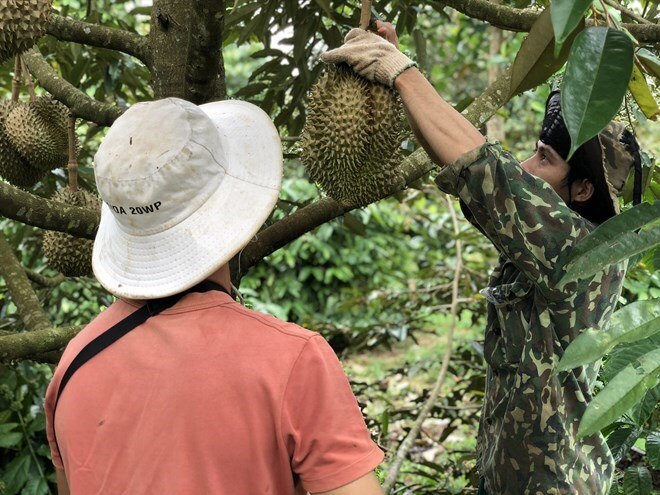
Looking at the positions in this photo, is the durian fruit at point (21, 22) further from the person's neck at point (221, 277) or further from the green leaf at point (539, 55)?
the green leaf at point (539, 55)

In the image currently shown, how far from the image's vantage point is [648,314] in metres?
0.76

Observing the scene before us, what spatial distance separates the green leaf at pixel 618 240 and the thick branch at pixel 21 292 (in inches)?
58.3

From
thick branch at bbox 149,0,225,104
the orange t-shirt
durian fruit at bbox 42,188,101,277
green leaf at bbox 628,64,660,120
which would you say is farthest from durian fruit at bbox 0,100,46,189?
green leaf at bbox 628,64,660,120

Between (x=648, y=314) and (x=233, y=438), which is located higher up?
(x=648, y=314)

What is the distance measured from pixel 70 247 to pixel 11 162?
0.90 ft

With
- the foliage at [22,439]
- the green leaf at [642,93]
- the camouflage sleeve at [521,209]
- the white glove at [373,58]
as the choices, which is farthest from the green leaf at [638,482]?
the foliage at [22,439]

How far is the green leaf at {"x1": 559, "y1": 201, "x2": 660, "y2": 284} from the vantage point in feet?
2.62

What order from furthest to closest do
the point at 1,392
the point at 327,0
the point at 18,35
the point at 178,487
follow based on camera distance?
the point at 1,392, the point at 327,0, the point at 18,35, the point at 178,487

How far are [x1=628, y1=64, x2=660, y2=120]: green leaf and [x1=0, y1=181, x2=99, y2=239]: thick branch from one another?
38.3 inches

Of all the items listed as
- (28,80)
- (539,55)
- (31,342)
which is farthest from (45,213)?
(539,55)

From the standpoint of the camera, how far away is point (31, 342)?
147cm

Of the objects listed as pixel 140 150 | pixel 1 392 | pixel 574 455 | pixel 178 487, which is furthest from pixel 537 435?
pixel 1 392

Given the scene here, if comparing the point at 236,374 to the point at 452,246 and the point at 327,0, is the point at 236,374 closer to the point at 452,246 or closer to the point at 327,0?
the point at 327,0

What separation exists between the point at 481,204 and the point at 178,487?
0.68 meters
